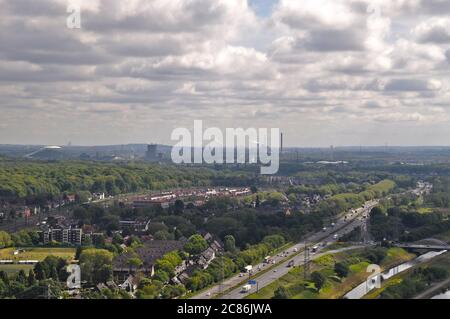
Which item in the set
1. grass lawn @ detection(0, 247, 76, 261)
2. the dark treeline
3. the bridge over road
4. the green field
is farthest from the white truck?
the dark treeline

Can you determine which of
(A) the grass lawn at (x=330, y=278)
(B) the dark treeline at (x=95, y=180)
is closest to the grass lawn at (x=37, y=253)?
(A) the grass lawn at (x=330, y=278)

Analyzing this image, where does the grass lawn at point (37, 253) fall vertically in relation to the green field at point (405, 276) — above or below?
below

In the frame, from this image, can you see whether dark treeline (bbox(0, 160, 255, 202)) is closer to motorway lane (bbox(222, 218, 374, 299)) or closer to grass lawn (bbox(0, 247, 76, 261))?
grass lawn (bbox(0, 247, 76, 261))

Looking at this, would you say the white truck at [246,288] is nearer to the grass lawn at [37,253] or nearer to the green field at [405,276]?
the green field at [405,276]

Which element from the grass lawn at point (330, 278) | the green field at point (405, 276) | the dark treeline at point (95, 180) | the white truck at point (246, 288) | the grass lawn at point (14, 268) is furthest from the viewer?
the dark treeline at point (95, 180)

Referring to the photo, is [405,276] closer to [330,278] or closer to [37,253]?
[330,278]

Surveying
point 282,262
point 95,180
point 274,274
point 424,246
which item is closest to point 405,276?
point 274,274
